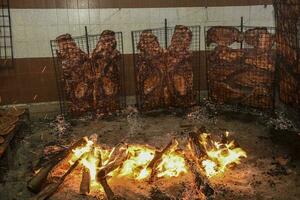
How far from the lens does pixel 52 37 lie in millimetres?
8781

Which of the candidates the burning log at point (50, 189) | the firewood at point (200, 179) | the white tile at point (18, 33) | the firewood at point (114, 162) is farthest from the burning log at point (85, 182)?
the white tile at point (18, 33)

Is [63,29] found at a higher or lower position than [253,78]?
higher

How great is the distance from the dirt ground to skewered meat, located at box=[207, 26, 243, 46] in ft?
5.71

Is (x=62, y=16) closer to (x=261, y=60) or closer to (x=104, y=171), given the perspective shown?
(x=104, y=171)

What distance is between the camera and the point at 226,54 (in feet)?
28.5

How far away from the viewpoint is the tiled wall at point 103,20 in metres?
8.59

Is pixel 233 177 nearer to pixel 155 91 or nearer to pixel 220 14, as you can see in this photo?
pixel 155 91

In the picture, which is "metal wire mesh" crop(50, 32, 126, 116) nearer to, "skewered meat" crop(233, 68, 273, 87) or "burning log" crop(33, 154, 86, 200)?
"skewered meat" crop(233, 68, 273, 87)

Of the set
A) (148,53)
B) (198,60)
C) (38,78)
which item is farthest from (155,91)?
(38,78)

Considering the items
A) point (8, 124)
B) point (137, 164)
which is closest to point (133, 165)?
point (137, 164)

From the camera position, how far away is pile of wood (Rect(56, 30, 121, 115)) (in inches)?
332

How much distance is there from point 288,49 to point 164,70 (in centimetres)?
281

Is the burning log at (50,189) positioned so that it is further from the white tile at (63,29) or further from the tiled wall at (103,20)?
the white tile at (63,29)

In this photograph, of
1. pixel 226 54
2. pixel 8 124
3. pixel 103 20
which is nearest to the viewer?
pixel 8 124
